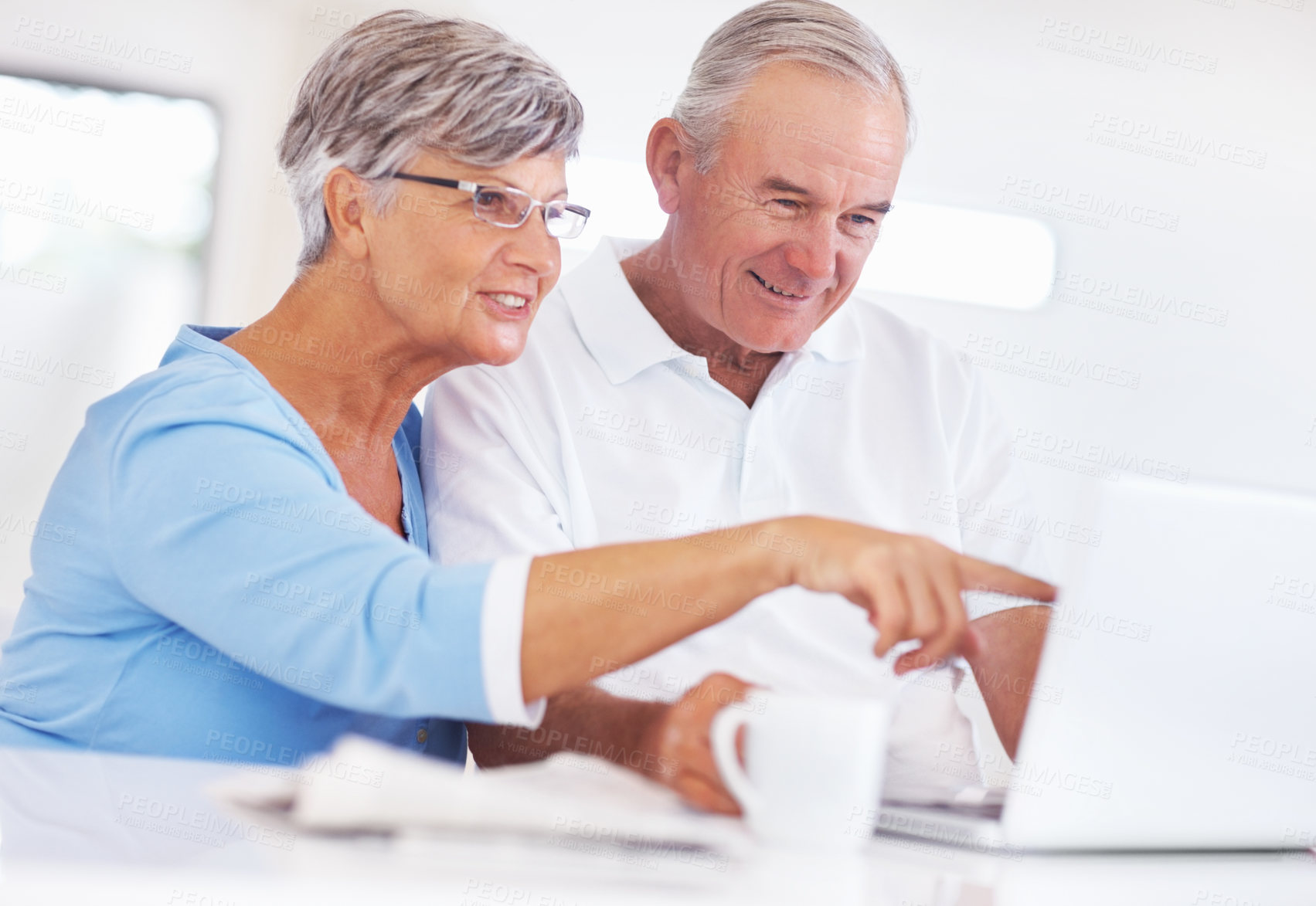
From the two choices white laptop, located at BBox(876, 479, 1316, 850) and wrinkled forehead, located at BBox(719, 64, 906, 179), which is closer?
white laptop, located at BBox(876, 479, 1316, 850)

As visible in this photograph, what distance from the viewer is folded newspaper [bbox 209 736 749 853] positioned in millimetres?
732

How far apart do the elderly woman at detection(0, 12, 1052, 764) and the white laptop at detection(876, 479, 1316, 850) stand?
12 cm

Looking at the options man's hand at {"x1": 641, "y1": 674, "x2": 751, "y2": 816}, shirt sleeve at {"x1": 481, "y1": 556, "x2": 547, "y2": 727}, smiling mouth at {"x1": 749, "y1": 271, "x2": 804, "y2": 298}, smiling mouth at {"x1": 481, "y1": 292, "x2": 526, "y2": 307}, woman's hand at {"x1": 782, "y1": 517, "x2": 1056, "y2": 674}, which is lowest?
man's hand at {"x1": 641, "y1": 674, "x2": 751, "y2": 816}

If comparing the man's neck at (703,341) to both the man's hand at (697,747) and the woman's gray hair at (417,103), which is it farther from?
the man's hand at (697,747)

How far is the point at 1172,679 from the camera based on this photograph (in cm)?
85

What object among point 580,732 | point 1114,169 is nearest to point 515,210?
point 580,732

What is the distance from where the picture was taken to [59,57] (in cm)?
360

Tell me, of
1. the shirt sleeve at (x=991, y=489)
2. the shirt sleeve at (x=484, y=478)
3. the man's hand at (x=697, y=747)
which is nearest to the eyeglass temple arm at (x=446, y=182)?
the shirt sleeve at (x=484, y=478)

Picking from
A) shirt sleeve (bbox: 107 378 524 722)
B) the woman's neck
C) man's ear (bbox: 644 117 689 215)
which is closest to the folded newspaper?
shirt sleeve (bbox: 107 378 524 722)

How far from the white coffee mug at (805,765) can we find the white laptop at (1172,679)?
13 cm

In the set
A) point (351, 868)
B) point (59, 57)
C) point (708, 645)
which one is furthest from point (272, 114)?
point (351, 868)

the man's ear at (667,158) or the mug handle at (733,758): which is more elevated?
the man's ear at (667,158)

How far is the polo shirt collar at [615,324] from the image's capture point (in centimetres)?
164

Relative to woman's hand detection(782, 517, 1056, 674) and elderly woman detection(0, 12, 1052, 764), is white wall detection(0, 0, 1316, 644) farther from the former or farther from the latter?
woman's hand detection(782, 517, 1056, 674)
